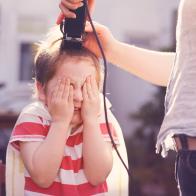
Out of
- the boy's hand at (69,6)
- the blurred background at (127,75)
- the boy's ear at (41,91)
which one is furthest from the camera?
the blurred background at (127,75)

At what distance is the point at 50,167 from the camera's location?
1.49 meters

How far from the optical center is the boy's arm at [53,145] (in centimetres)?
149

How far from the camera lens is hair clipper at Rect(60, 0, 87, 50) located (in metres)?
1.51

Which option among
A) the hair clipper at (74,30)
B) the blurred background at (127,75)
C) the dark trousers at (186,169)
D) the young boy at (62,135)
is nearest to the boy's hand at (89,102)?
the young boy at (62,135)

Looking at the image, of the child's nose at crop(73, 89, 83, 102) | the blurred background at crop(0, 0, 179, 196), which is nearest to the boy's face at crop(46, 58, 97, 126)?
the child's nose at crop(73, 89, 83, 102)

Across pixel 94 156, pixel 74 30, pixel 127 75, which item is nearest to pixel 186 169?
pixel 94 156

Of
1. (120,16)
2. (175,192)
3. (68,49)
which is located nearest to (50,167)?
(68,49)

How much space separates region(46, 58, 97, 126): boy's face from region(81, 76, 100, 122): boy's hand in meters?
0.01

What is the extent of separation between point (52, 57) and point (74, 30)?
11 cm

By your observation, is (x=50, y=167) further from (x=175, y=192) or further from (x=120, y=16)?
(x=120, y=16)

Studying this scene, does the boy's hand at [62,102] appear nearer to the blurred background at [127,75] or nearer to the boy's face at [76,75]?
the boy's face at [76,75]

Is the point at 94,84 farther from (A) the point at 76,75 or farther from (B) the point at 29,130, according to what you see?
(B) the point at 29,130

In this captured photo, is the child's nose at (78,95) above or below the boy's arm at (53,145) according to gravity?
above

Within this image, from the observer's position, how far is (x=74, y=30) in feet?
5.03
